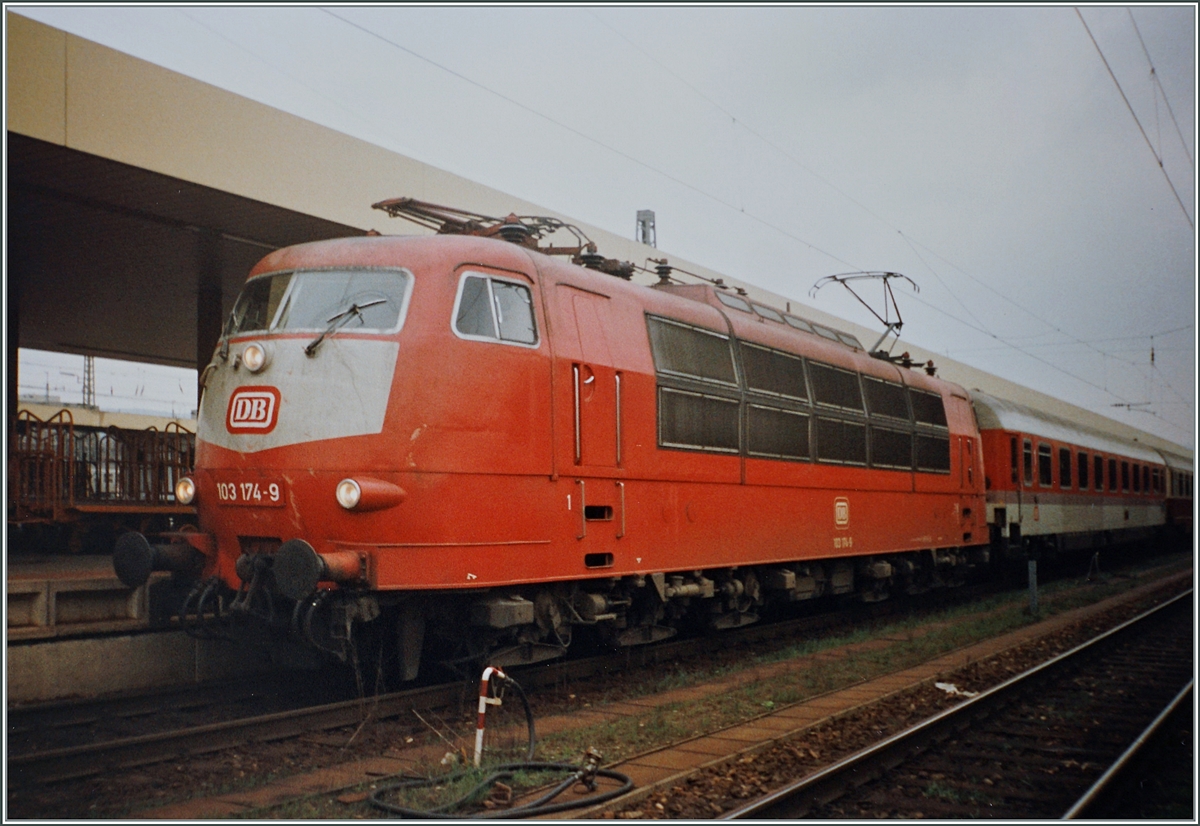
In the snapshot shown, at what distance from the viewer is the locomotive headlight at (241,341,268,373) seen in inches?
320

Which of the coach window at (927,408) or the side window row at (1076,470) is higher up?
the coach window at (927,408)

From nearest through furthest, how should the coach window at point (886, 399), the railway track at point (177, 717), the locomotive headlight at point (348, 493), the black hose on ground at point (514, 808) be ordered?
the black hose on ground at point (514, 808) → the railway track at point (177, 717) → the locomotive headlight at point (348, 493) → the coach window at point (886, 399)

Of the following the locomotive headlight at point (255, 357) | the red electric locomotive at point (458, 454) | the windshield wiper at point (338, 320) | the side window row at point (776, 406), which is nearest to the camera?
the red electric locomotive at point (458, 454)

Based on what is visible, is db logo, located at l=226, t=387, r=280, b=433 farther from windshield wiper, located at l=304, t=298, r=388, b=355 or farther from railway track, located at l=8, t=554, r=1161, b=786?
railway track, located at l=8, t=554, r=1161, b=786

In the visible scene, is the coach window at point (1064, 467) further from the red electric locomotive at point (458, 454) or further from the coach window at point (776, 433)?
the red electric locomotive at point (458, 454)

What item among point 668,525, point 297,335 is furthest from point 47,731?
point 668,525

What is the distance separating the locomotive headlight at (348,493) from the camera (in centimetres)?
747

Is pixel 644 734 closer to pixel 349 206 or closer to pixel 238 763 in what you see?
pixel 238 763

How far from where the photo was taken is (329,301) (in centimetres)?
827

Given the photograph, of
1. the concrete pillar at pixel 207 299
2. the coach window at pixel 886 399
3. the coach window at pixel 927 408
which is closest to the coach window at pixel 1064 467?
the coach window at pixel 927 408

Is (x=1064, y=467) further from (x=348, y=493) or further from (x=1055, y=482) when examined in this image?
(x=348, y=493)

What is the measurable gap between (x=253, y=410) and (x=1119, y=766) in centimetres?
663

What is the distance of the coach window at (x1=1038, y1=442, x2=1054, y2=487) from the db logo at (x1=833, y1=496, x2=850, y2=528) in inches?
420

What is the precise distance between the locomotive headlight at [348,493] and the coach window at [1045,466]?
18669 millimetres
